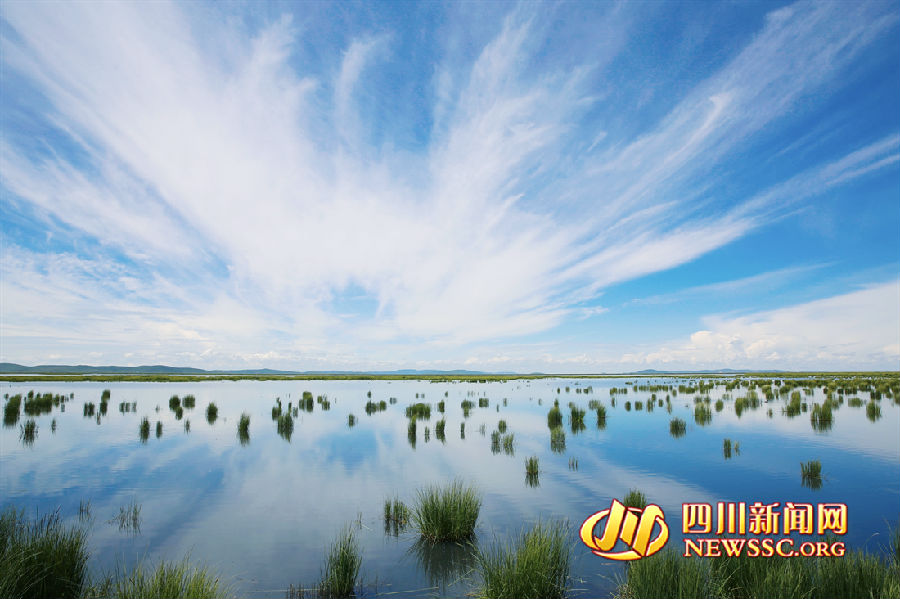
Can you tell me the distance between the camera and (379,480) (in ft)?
48.2

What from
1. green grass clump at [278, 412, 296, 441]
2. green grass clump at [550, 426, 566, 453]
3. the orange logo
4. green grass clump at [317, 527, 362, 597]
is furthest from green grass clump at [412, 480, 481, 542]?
green grass clump at [278, 412, 296, 441]

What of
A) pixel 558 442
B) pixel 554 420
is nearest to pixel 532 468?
pixel 558 442

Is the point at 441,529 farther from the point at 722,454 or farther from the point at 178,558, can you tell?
the point at 722,454

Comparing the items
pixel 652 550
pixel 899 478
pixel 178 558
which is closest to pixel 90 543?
pixel 178 558

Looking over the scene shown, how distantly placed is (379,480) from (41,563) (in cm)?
905

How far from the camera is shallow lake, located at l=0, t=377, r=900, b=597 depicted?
879 cm

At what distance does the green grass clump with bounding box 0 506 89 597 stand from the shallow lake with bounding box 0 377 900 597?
1441 mm

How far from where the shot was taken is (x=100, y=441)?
69.1 ft

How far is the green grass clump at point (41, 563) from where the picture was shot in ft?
20.4

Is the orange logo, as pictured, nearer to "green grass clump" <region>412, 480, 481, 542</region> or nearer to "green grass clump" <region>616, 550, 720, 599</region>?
"green grass clump" <region>616, 550, 720, 599</region>

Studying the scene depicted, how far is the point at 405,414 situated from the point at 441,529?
23.1 meters

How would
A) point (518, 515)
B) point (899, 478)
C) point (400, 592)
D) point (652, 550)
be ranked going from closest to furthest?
point (652, 550) < point (400, 592) < point (518, 515) < point (899, 478)

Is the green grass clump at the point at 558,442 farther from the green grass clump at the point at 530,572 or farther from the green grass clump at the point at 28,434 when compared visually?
the green grass clump at the point at 28,434

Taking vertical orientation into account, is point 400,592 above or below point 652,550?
below
